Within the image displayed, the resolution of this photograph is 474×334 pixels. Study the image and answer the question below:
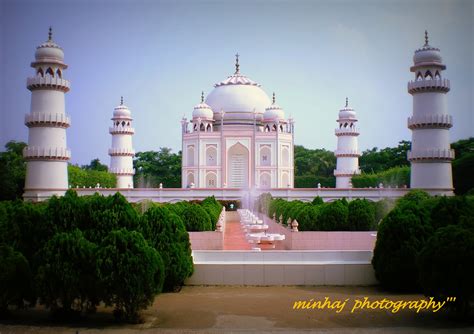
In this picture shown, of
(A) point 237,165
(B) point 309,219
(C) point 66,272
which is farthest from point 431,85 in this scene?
(C) point 66,272

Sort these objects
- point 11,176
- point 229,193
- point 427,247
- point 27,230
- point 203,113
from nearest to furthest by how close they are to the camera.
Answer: point 427,247, point 27,230, point 11,176, point 229,193, point 203,113

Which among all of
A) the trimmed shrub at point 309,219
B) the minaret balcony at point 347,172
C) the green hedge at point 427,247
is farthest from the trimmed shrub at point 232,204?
the green hedge at point 427,247

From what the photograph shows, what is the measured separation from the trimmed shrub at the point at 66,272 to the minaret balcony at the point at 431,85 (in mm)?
25043

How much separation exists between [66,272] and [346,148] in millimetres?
37294

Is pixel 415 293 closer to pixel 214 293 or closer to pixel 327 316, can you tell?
pixel 327 316

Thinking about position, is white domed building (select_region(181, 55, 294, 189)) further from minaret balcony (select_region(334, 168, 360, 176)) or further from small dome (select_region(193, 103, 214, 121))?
minaret balcony (select_region(334, 168, 360, 176))

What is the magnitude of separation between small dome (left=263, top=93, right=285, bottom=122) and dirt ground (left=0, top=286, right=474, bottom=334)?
1271 inches

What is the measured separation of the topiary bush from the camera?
331 inches

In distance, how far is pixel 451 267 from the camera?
Answer: 6.60m

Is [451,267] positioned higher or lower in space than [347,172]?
lower

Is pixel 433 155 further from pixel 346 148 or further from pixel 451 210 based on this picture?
pixel 451 210

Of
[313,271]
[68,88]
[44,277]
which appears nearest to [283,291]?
[313,271]

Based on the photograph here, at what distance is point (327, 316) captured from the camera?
272 inches

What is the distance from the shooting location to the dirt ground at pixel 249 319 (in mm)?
6289
